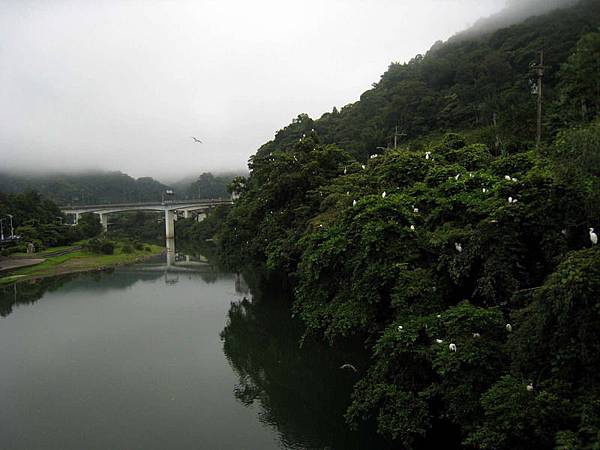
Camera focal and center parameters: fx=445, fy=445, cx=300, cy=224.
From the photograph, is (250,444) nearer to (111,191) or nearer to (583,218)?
(583,218)

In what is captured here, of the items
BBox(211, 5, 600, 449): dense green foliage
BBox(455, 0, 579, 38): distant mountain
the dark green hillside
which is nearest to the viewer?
BBox(211, 5, 600, 449): dense green foliage

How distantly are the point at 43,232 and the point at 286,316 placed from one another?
3868 cm

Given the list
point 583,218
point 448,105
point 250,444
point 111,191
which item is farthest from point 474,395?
point 111,191

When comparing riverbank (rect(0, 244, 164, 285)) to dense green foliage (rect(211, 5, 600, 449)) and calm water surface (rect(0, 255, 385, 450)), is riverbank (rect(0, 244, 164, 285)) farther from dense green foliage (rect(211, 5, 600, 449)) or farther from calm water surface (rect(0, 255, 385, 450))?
dense green foliage (rect(211, 5, 600, 449))

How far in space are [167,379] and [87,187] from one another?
11018cm

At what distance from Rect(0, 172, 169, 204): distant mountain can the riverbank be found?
5197cm

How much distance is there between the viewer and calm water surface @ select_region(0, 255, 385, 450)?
9570 mm

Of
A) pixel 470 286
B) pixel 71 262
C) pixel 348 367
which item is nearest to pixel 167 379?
pixel 348 367

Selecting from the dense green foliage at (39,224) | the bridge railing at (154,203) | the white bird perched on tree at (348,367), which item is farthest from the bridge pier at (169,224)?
the white bird perched on tree at (348,367)

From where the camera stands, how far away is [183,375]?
12.9m

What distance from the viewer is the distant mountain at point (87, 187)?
9985 cm

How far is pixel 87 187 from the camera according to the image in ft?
362

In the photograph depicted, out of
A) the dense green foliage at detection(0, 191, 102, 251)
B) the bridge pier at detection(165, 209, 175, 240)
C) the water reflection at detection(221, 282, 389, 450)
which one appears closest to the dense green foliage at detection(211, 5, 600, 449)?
the water reflection at detection(221, 282, 389, 450)

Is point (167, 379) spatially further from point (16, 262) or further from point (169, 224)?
point (169, 224)
